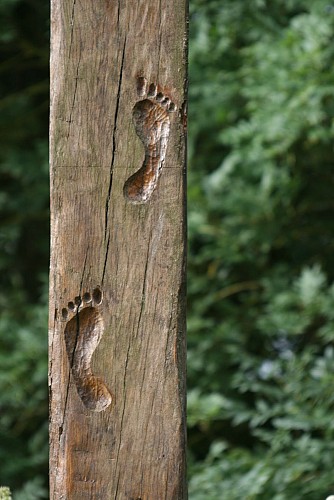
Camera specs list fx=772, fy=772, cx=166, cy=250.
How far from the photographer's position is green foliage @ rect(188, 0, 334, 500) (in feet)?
8.34

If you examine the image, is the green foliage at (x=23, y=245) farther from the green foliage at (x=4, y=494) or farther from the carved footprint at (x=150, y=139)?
the carved footprint at (x=150, y=139)

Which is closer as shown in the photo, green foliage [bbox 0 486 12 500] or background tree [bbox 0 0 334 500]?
green foliage [bbox 0 486 12 500]

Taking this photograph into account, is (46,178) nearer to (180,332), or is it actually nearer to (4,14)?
(4,14)

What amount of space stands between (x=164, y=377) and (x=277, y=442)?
1.52 m

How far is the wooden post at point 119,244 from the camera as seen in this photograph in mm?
1107

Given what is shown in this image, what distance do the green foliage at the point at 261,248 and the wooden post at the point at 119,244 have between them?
144cm

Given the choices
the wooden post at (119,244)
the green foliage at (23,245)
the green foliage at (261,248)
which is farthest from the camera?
the green foliage at (23,245)

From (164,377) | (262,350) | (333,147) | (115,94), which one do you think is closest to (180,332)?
(164,377)

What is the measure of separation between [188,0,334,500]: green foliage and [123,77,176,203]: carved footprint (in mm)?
1525

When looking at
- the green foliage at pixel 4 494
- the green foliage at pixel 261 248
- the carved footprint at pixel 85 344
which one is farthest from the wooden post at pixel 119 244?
the green foliage at pixel 261 248

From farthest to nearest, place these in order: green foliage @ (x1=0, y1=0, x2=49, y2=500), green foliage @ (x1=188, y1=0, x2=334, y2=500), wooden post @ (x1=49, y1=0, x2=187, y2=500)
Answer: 1. green foliage @ (x1=0, y1=0, x2=49, y2=500)
2. green foliage @ (x1=188, y1=0, x2=334, y2=500)
3. wooden post @ (x1=49, y1=0, x2=187, y2=500)

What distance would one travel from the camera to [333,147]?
110 inches

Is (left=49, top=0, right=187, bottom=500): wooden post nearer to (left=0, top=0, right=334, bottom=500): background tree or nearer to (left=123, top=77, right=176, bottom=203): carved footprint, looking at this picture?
(left=123, top=77, right=176, bottom=203): carved footprint

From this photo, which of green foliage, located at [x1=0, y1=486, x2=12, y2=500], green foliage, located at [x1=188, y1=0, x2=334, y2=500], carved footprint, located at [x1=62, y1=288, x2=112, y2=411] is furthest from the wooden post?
green foliage, located at [x1=188, y1=0, x2=334, y2=500]
